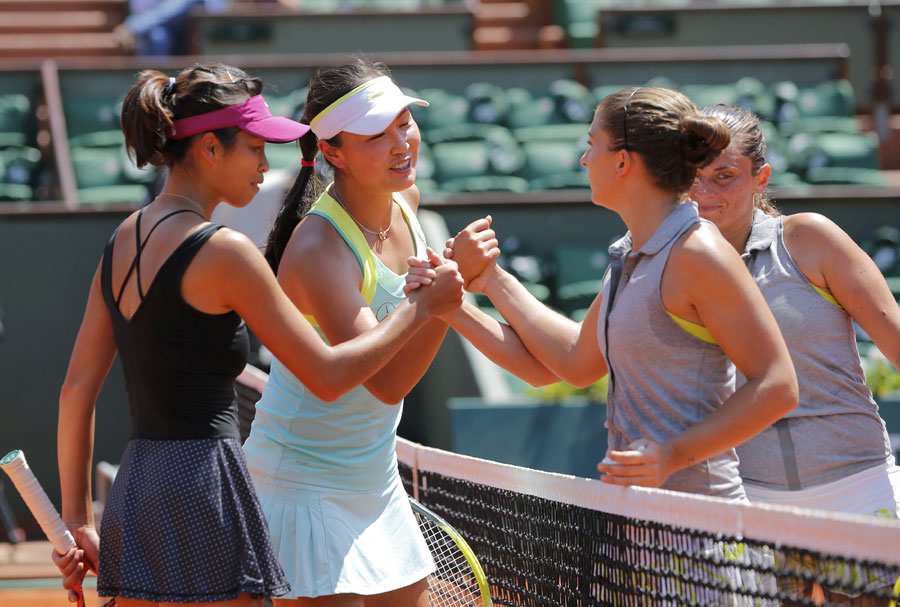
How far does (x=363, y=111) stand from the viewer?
2686mm

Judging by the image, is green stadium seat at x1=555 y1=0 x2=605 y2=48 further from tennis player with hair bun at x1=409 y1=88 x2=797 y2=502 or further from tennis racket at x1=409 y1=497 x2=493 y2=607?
tennis player with hair bun at x1=409 y1=88 x2=797 y2=502

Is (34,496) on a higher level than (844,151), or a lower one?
higher

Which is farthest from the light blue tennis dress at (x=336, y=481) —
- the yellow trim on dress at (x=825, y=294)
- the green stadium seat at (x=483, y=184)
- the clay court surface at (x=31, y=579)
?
the green stadium seat at (x=483, y=184)

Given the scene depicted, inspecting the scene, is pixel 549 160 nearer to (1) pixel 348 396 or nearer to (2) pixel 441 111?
(2) pixel 441 111

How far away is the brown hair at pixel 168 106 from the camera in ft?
7.62

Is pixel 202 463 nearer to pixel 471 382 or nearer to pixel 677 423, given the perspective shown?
pixel 677 423

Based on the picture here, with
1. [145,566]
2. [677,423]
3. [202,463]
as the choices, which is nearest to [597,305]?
[677,423]

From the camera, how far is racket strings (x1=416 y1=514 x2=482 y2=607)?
9.55ft

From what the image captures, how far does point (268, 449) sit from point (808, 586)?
1153 mm

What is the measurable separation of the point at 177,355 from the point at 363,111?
775 millimetres

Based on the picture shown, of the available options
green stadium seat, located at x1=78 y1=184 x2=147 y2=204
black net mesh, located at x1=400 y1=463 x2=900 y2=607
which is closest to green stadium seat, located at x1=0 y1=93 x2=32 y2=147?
green stadium seat, located at x1=78 y1=184 x2=147 y2=204

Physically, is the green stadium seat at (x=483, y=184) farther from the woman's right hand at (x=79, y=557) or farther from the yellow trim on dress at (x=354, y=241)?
the woman's right hand at (x=79, y=557)

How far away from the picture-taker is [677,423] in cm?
228

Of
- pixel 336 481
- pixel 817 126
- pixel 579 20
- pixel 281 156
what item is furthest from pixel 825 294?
pixel 579 20
